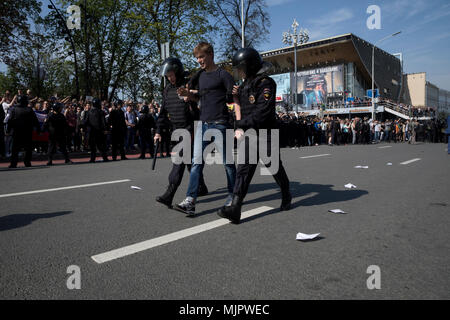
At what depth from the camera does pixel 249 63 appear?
379cm

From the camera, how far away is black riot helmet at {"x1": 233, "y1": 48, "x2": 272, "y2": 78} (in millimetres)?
3787

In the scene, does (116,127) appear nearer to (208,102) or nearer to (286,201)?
(208,102)

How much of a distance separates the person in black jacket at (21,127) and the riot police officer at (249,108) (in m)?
8.14

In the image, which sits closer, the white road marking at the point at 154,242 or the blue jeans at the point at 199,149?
the white road marking at the point at 154,242

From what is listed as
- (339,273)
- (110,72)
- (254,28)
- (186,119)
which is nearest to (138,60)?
(110,72)

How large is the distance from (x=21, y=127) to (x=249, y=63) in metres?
8.37

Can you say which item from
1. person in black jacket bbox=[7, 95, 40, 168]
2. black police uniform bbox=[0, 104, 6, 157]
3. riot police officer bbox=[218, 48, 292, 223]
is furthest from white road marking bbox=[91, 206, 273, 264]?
black police uniform bbox=[0, 104, 6, 157]

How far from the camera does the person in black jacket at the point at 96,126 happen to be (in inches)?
431

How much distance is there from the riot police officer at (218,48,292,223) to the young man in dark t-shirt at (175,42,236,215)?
0.26 m

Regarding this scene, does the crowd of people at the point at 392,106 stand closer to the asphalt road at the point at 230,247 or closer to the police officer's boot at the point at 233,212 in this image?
the asphalt road at the point at 230,247

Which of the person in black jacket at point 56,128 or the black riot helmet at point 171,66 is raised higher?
the black riot helmet at point 171,66

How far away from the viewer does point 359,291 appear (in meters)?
2.11

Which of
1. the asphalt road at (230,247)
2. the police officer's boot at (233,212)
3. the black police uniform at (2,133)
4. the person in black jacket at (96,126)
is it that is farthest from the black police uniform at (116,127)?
the police officer's boot at (233,212)
